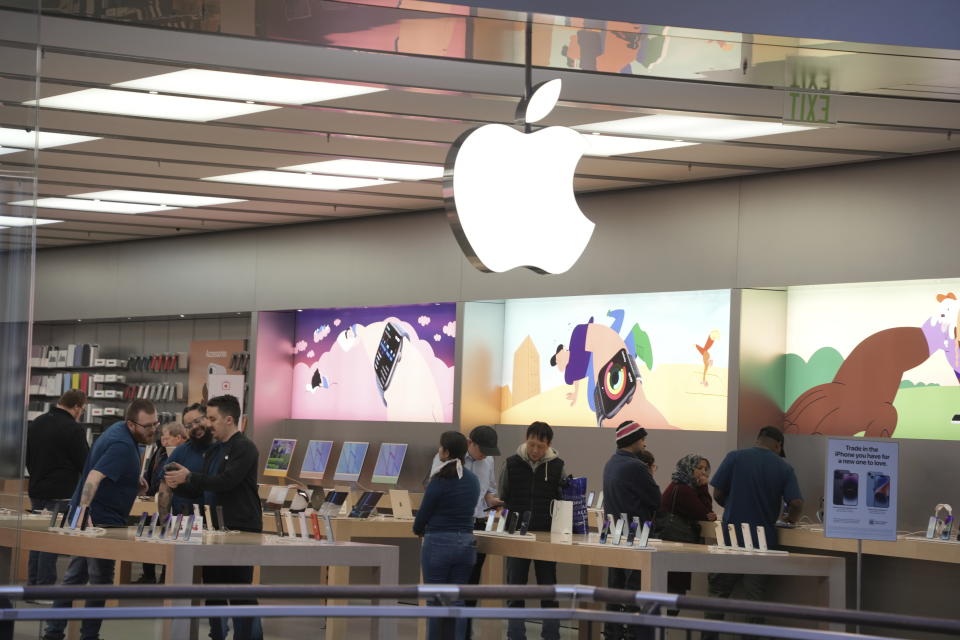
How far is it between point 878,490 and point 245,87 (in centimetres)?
475

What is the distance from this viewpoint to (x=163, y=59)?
7.68 m

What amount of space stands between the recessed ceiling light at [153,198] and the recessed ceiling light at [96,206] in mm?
267

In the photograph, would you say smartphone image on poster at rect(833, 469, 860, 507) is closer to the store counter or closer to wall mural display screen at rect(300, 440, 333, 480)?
the store counter

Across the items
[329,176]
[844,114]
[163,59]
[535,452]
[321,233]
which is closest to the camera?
[163,59]

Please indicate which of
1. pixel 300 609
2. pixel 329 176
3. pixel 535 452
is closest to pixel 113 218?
pixel 329 176

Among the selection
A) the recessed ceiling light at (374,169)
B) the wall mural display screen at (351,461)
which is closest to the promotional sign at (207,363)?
the wall mural display screen at (351,461)

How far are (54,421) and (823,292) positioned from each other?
5941 millimetres

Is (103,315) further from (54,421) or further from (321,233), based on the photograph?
(54,421)

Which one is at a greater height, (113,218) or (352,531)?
(113,218)

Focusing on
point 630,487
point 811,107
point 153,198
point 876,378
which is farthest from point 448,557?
point 153,198

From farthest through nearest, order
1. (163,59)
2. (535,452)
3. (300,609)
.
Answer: (535,452), (163,59), (300,609)

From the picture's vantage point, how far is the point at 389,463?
13.7 metres

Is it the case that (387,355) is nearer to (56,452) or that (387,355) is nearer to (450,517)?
(56,452)

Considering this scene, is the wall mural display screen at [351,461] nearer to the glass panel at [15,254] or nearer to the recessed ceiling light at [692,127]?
the recessed ceiling light at [692,127]
